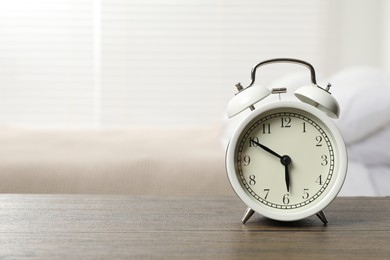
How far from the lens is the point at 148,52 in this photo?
4.82 meters

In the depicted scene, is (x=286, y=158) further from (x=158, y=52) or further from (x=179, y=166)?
(x=158, y=52)

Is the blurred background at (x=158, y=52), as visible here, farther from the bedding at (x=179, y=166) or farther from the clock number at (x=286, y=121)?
the clock number at (x=286, y=121)

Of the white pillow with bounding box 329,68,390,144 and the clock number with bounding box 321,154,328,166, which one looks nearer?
the clock number with bounding box 321,154,328,166

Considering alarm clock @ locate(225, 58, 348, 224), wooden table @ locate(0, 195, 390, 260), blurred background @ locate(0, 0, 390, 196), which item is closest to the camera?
wooden table @ locate(0, 195, 390, 260)

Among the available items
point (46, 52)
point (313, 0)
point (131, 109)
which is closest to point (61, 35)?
point (46, 52)

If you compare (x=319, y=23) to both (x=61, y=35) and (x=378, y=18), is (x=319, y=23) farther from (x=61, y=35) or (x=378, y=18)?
(x=61, y=35)

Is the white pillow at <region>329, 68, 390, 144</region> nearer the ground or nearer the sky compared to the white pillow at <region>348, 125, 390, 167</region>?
nearer the sky

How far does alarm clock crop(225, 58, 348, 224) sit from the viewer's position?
1041 millimetres

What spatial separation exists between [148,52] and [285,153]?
12.5 feet

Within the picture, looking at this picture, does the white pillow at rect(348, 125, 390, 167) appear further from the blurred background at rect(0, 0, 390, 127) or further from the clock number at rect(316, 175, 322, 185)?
the blurred background at rect(0, 0, 390, 127)

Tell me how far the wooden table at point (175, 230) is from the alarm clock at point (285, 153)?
0.12 feet

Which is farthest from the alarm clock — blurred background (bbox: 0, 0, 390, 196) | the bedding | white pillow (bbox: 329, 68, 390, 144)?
blurred background (bbox: 0, 0, 390, 196)

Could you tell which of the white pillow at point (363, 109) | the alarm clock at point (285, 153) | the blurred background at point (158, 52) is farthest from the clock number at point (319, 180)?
the blurred background at point (158, 52)

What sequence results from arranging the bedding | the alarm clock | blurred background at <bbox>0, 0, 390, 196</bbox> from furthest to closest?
blurred background at <bbox>0, 0, 390, 196</bbox> < the bedding < the alarm clock
